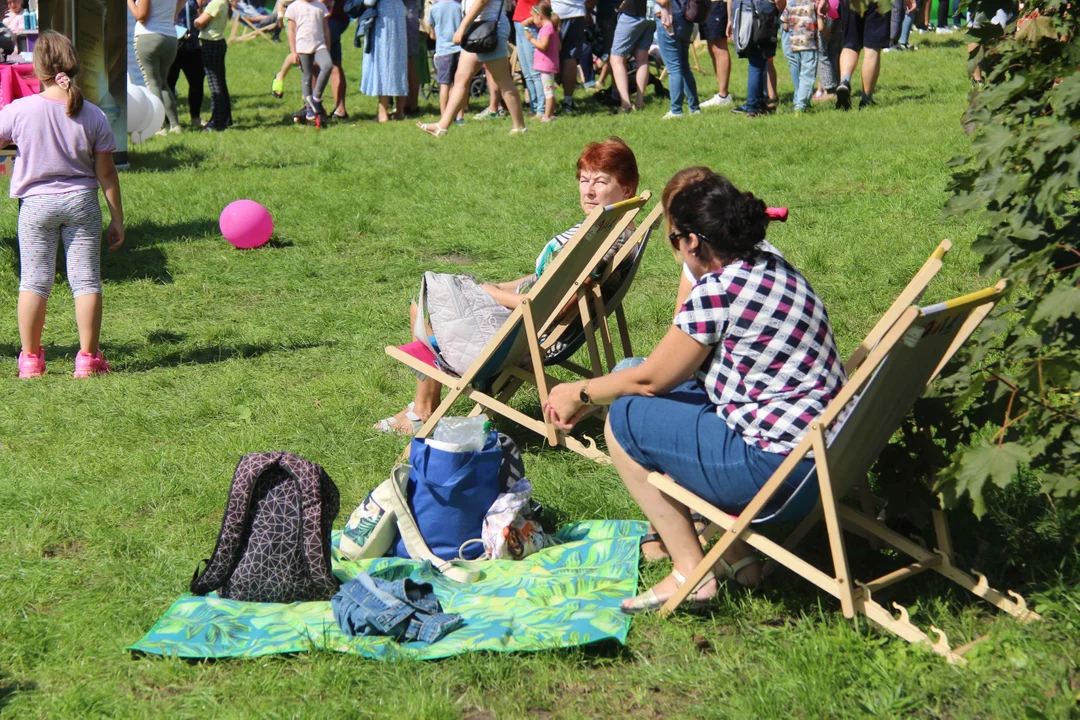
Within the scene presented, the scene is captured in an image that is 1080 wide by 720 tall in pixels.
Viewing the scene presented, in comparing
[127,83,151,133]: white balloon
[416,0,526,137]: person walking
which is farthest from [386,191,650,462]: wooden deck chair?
[416,0,526,137]: person walking

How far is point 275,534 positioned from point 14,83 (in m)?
5.70

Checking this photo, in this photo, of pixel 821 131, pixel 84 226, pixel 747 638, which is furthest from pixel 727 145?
pixel 747 638

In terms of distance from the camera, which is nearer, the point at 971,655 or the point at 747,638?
the point at 971,655

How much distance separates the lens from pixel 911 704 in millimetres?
2926

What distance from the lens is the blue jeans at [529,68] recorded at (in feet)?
46.3

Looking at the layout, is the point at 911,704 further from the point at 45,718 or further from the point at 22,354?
the point at 22,354

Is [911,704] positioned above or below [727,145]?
below

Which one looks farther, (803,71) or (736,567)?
(803,71)

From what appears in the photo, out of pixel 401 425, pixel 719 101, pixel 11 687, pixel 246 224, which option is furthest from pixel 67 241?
pixel 719 101

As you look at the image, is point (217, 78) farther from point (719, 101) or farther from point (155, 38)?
point (719, 101)

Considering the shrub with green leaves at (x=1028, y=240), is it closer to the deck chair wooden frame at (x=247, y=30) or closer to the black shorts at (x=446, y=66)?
the black shorts at (x=446, y=66)

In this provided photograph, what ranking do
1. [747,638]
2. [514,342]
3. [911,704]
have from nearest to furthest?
1. [911,704]
2. [747,638]
3. [514,342]

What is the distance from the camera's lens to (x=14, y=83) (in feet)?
26.4

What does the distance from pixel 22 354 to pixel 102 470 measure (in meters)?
1.77
